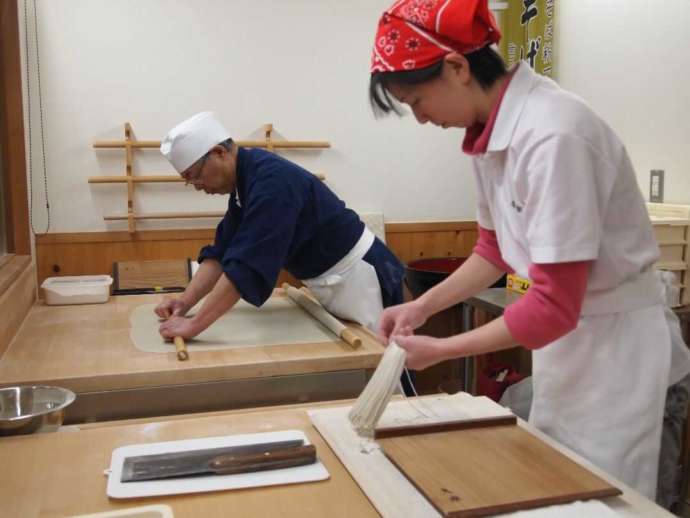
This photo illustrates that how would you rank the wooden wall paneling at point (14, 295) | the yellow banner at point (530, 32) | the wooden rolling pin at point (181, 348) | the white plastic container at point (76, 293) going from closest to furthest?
1. the wooden rolling pin at point (181, 348)
2. the wooden wall paneling at point (14, 295)
3. the white plastic container at point (76, 293)
4. the yellow banner at point (530, 32)

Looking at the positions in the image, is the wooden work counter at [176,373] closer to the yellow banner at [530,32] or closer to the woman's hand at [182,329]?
the woman's hand at [182,329]

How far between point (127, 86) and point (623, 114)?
7.03ft

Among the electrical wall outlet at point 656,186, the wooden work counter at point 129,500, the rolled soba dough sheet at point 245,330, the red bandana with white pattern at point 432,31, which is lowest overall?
the rolled soba dough sheet at point 245,330

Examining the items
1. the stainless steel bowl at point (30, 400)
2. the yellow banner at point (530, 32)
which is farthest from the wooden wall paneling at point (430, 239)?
the stainless steel bowl at point (30, 400)

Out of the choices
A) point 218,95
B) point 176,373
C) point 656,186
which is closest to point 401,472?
point 176,373

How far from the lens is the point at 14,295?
188cm

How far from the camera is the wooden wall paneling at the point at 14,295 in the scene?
169 cm

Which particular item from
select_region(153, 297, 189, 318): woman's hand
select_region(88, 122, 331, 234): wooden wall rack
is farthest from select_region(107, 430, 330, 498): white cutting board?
select_region(88, 122, 331, 234): wooden wall rack

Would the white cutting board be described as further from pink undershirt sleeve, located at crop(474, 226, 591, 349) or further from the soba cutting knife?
pink undershirt sleeve, located at crop(474, 226, 591, 349)

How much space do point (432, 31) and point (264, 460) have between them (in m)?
0.66

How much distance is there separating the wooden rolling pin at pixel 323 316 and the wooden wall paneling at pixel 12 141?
1.08 metres

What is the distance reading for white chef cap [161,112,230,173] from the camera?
1839 millimetres

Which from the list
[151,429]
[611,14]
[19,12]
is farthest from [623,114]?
[19,12]

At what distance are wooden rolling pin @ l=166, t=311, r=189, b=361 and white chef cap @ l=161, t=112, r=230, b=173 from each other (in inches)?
19.9
